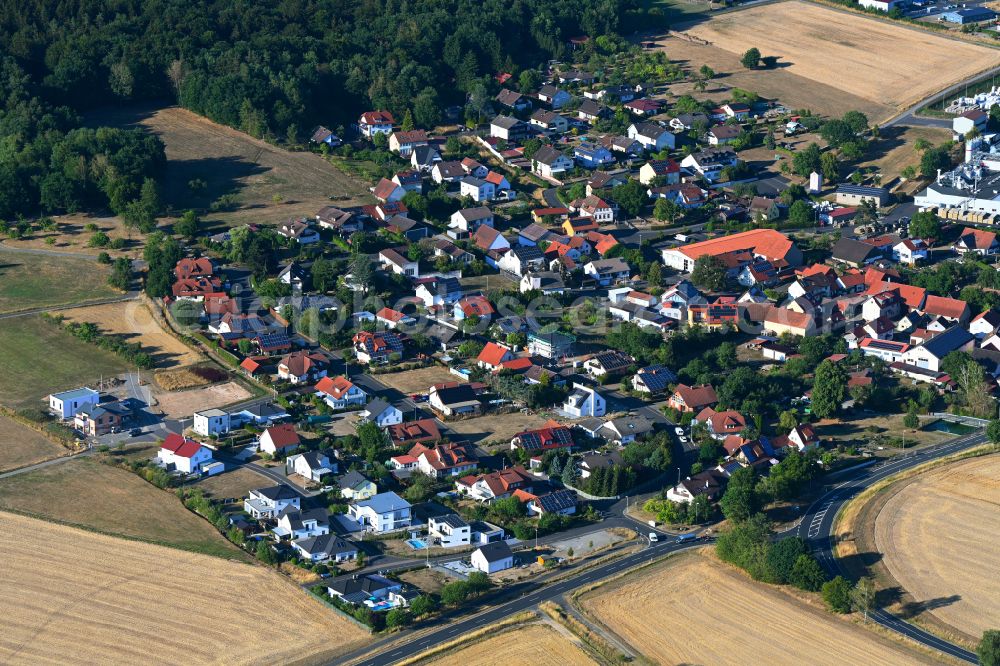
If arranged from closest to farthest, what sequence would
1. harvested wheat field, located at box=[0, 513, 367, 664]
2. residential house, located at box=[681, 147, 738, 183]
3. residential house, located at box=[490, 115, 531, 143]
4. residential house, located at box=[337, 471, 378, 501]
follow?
harvested wheat field, located at box=[0, 513, 367, 664], residential house, located at box=[337, 471, 378, 501], residential house, located at box=[681, 147, 738, 183], residential house, located at box=[490, 115, 531, 143]

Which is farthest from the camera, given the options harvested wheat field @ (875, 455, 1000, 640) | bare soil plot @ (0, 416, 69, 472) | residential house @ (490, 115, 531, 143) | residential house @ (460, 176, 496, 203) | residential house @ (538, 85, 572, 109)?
residential house @ (538, 85, 572, 109)

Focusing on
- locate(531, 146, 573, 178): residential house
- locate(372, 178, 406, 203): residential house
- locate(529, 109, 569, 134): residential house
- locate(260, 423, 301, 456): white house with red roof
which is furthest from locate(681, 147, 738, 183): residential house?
locate(260, 423, 301, 456): white house with red roof

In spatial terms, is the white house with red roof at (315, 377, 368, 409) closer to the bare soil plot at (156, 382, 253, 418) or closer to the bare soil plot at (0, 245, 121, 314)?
the bare soil plot at (156, 382, 253, 418)

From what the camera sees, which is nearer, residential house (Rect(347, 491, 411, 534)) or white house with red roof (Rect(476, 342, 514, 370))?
residential house (Rect(347, 491, 411, 534))

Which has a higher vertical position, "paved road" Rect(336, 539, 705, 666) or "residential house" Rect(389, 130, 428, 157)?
"residential house" Rect(389, 130, 428, 157)

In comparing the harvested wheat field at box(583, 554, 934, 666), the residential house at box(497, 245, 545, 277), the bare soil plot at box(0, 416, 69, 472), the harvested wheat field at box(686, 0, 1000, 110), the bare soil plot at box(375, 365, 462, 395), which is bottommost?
the bare soil plot at box(0, 416, 69, 472)

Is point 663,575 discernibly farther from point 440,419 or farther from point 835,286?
point 835,286
